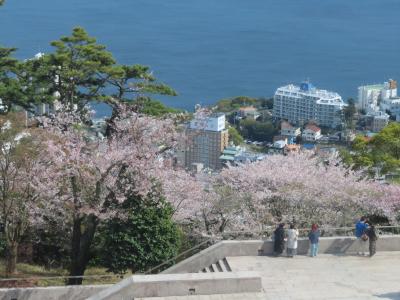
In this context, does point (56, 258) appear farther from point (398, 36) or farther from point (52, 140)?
A: point (398, 36)

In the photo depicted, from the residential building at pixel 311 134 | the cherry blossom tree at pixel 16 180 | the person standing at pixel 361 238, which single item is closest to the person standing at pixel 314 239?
the person standing at pixel 361 238

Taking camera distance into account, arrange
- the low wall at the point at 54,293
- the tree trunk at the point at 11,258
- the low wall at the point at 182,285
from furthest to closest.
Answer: the tree trunk at the point at 11,258 < the low wall at the point at 54,293 < the low wall at the point at 182,285

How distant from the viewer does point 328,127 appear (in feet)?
309

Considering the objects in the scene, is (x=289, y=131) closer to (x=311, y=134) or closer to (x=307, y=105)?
(x=311, y=134)

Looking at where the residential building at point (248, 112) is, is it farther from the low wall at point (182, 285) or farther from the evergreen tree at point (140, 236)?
the low wall at point (182, 285)

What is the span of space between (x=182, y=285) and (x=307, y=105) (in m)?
89.0

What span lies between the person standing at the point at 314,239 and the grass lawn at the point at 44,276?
10.7ft

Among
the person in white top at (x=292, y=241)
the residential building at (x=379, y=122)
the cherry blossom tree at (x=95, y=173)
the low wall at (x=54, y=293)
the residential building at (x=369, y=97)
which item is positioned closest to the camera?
the low wall at (x=54, y=293)

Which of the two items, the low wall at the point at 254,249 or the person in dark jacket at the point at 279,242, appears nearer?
the low wall at the point at 254,249

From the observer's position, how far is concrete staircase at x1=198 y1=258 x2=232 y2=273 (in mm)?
12959

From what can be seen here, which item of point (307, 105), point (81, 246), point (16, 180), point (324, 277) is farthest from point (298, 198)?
point (307, 105)

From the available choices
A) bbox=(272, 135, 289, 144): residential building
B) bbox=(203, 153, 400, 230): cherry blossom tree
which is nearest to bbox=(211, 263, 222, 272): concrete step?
bbox=(203, 153, 400, 230): cherry blossom tree

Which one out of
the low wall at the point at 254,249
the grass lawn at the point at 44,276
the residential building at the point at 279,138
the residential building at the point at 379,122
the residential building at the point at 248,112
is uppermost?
the residential building at the point at 248,112

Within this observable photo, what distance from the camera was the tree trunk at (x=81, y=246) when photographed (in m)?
13.3
